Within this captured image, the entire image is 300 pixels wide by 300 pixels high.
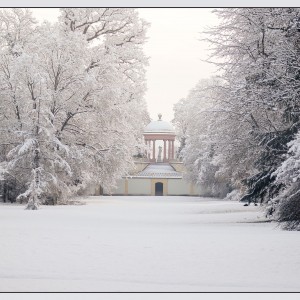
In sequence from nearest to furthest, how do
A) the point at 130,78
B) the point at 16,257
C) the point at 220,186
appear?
the point at 16,257 → the point at 130,78 → the point at 220,186

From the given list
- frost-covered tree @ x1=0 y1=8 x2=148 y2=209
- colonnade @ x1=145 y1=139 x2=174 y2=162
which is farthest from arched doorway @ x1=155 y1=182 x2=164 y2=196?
frost-covered tree @ x1=0 y1=8 x2=148 y2=209

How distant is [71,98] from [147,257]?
1711 centimetres

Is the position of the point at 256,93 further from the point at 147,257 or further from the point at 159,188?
the point at 159,188

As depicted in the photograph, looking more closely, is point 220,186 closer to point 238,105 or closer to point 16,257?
point 238,105

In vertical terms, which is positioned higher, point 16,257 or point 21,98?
point 21,98

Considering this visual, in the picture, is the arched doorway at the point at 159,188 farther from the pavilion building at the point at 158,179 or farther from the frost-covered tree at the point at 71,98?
the frost-covered tree at the point at 71,98

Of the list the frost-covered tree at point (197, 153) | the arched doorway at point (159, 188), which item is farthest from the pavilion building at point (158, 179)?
the frost-covered tree at point (197, 153)

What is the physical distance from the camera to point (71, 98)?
90.5 ft

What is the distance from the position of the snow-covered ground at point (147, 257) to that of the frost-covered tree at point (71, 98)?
786cm

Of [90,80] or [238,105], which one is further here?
[90,80]

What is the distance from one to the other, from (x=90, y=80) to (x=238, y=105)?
36.6 ft

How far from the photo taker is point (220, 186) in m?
38.5

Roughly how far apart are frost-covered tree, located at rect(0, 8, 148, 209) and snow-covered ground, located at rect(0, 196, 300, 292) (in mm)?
7856

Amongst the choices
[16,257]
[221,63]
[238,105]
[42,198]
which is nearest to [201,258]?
[16,257]
